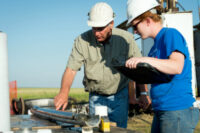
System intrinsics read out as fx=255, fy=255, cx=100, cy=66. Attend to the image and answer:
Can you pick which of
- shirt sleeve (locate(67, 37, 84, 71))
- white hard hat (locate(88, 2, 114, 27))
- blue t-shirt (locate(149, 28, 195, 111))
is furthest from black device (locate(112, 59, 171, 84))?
shirt sleeve (locate(67, 37, 84, 71))

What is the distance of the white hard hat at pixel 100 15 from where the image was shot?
308cm

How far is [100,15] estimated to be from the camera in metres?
3.15

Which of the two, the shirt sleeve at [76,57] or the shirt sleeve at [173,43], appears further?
the shirt sleeve at [76,57]

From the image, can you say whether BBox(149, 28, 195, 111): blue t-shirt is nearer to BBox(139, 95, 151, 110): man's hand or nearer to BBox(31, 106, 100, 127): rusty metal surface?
BBox(31, 106, 100, 127): rusty metal surface

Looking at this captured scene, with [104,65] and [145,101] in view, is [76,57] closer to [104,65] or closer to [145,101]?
[104,65]

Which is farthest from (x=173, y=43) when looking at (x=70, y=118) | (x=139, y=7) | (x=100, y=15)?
(x=100, y=15)

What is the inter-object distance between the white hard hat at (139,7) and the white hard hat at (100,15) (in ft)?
3.01

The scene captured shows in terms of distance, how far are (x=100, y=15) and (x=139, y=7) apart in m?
1.13

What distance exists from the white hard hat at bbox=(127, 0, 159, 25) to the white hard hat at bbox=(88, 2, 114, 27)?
3.01 feet

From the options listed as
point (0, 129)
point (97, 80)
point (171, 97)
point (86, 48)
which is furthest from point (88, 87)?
point (0, 129)

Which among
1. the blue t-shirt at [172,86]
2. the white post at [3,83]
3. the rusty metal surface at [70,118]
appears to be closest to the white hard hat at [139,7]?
the blue t-shirt at [172,86]

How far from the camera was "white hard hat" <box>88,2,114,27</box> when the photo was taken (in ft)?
10.1

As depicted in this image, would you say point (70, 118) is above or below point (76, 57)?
below

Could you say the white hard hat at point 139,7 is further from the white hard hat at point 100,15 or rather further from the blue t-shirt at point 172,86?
the white hard hat at point 100,15
